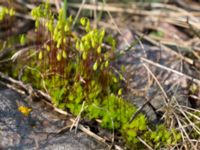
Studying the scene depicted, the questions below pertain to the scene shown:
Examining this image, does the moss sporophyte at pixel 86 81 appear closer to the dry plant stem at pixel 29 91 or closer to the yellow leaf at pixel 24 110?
the dry plant stem at pixel 29 91

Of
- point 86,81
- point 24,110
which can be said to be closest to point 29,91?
point 24,110

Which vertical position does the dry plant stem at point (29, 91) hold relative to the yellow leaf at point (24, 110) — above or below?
above

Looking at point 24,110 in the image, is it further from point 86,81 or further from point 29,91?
point 86,81

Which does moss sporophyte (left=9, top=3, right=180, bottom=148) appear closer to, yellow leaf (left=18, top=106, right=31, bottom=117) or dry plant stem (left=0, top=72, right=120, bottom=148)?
dry plant stem (left=0, top=72, right=120, bottom=148)

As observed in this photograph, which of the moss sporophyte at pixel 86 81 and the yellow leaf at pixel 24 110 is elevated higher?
the moss sporophyte at pixel 86 81

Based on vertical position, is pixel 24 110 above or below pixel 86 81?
below

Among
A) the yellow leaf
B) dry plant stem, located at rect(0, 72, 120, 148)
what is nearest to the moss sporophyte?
dry plant stem, located at rect(0, 72, 120, 148)

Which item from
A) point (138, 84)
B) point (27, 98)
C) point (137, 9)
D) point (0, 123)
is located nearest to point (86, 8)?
point (137, 9)

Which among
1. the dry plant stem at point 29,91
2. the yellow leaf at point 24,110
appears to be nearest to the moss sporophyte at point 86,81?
the dry plant stem at point 29,91

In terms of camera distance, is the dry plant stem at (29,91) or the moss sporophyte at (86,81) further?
the dry plant stem at (29,91)

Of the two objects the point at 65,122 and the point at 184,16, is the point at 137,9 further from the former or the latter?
the point at 65,122
